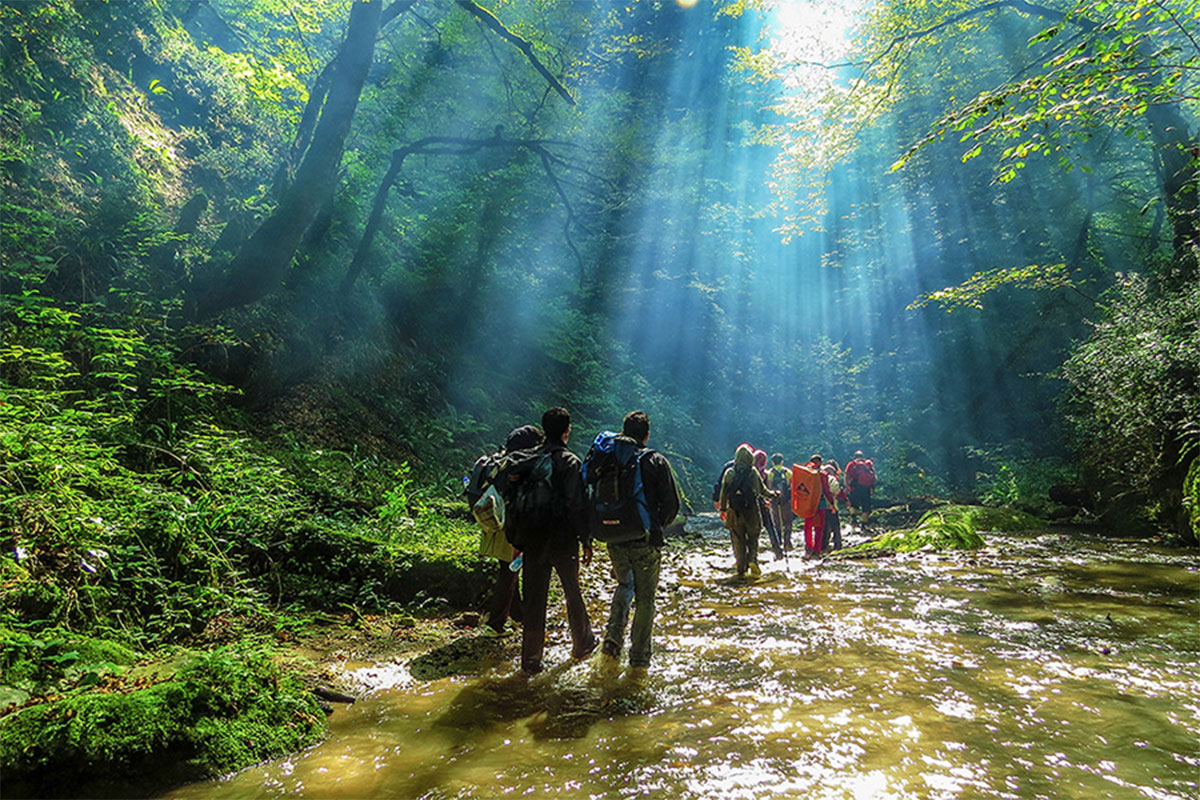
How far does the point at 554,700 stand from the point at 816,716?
5.94 ft

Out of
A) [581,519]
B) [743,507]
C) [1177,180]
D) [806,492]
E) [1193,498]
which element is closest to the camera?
[581,519]

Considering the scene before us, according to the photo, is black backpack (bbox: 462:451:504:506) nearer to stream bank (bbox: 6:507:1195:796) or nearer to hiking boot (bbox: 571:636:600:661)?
stream bank (bbox: 6:507:1195:796)

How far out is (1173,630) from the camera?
214 inches

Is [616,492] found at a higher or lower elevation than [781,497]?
higher

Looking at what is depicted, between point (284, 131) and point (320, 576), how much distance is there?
1556cm

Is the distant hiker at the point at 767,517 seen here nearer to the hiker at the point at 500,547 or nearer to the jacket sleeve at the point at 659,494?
the jacket sleeve at the point at 659,494

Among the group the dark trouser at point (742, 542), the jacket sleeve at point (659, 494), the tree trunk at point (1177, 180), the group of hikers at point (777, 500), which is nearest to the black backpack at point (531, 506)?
the jacket sleeve at point (659, 494)

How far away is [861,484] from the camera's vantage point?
52.2ft

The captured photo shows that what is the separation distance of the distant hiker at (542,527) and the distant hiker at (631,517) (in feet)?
0.76

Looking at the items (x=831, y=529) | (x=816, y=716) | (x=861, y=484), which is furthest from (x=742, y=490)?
(x=861, y=484)

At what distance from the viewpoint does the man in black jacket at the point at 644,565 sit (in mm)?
4918

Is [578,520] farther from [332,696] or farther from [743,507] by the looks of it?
[743,507]

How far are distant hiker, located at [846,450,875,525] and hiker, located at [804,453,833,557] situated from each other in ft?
15.0

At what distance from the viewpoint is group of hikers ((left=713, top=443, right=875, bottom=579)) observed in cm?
913
